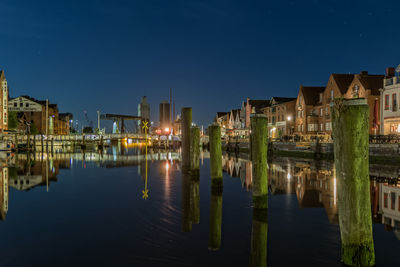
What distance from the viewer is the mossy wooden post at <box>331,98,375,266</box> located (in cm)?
668

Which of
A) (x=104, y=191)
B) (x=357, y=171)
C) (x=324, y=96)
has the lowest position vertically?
(x=104, y=191)

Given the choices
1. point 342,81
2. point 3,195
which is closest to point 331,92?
point 342,81

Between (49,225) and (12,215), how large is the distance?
8.83 feet

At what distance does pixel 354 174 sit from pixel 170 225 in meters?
6.75

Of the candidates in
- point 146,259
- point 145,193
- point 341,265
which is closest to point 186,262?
point 146,259

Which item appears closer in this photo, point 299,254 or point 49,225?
point 299,254

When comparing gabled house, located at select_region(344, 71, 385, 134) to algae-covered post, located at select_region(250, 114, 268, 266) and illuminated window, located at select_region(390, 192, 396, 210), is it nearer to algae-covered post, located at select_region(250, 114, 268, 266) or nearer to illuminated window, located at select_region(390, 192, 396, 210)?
illuminated window, located at select_region(390, 192, 396, 210)

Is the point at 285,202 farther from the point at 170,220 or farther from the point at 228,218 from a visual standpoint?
the point at 170,220

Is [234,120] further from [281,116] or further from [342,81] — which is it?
[342,81]

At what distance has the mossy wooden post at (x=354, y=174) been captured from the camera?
6.68 m

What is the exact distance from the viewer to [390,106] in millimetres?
42750

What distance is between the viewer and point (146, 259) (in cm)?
812

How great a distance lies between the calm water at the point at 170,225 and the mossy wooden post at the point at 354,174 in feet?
4.86

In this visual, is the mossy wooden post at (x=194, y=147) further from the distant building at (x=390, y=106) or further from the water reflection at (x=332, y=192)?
the distant building at (x=390, y=106)
